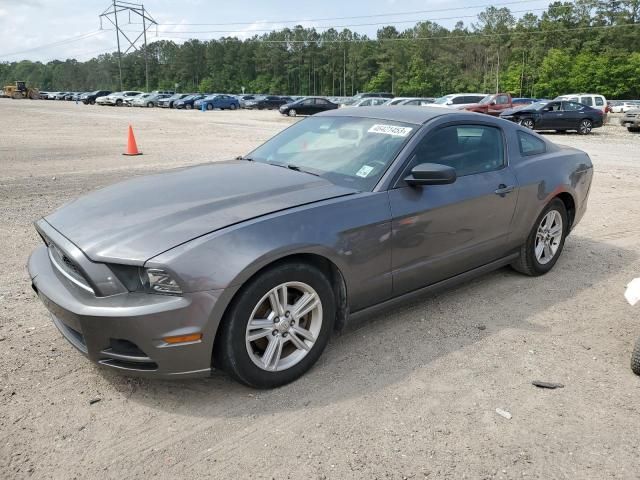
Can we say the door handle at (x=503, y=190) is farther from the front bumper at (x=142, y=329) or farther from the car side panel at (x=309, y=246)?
the front bumper at (x=142, y=329)

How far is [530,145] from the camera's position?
15.6 feet

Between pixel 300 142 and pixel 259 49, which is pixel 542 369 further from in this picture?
pixel 259 49

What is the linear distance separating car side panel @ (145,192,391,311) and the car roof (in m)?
0.89

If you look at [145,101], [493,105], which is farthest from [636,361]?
[145,101]

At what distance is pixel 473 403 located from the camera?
9.78 ft

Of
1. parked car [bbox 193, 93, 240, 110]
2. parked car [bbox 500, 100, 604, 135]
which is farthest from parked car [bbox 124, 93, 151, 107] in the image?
parked car [bbox 500, 100, 604, 135]

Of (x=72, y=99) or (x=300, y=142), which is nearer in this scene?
(x=300, y=142)

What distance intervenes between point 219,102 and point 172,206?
166 feet

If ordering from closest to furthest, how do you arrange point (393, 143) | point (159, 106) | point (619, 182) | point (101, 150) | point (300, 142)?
point (393, 143)
point (300, 142)
point (619, 182)
point (101, 150)
point (159, 106)

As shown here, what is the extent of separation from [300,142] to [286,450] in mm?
2466

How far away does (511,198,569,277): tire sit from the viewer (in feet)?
15.6

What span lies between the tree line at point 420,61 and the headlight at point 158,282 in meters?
83.3

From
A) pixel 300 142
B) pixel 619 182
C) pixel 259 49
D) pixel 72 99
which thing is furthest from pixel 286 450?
pixel 259 49

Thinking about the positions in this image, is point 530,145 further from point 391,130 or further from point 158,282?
point 158,282
